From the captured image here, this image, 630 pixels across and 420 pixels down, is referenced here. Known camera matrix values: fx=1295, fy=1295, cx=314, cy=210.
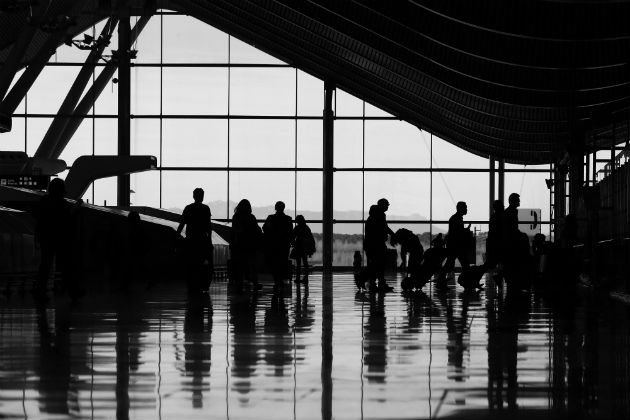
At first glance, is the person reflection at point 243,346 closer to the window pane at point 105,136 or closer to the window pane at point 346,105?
the window pane at point 346,105

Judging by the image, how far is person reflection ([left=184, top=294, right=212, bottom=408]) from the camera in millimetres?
5029

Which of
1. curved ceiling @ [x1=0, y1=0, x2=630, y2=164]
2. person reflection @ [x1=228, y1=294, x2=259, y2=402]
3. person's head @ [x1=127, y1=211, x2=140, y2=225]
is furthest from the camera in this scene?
person's head @ [x1=127, y1=211, x2=140, y2=225]

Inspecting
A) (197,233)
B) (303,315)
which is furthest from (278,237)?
(303,315)

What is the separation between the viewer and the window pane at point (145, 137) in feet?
148

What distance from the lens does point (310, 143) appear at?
4541 cm

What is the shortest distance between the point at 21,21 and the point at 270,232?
26.7m

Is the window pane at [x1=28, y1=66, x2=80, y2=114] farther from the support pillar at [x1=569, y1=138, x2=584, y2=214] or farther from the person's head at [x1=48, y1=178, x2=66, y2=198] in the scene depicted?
the person's head at [x1=48, y1=178, x2=66, y2=198]

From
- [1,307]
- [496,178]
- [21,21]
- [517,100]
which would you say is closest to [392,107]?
[496,178]

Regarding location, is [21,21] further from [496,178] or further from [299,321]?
[299,321]

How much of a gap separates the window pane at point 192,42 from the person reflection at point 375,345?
3407 cm

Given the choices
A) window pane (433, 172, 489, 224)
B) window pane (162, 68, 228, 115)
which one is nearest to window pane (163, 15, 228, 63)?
window pane (162, 68, 228, 115)

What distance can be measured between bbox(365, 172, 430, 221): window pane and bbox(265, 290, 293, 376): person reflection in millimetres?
33027

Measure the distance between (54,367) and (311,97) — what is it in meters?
40.1

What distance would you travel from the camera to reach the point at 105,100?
46.0m
